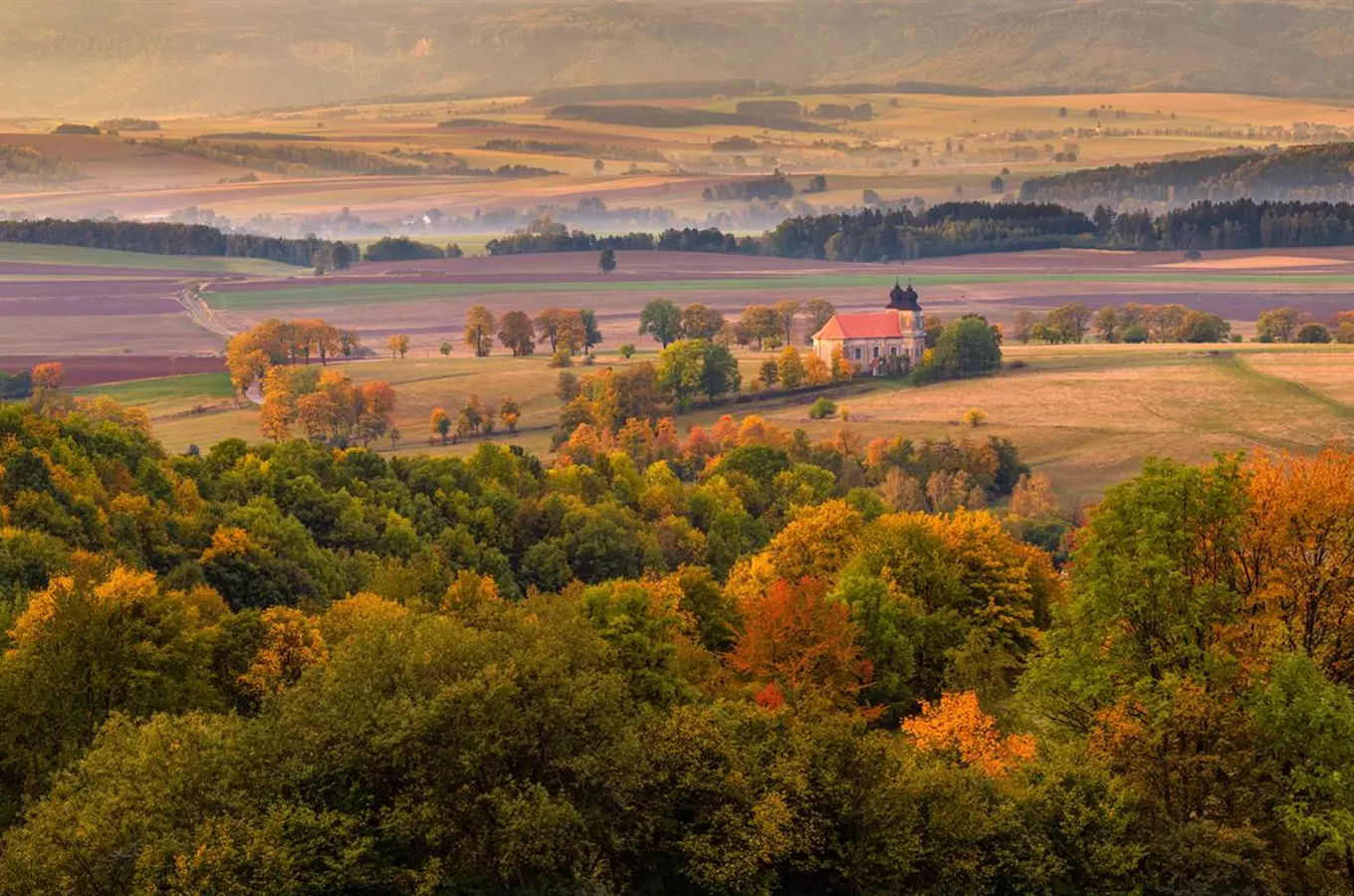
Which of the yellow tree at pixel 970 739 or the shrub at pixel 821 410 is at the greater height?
the yellow tree at pixel 970 739

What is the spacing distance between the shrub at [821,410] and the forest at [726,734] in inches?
4683

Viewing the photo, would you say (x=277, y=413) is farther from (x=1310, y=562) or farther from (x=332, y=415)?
(x=1310, y=562)

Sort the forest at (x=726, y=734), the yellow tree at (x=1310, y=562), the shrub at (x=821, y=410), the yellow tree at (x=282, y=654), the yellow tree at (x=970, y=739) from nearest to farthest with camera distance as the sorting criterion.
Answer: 1. the forest at (x=726, y=734)
2. the yellow tree at (x=1310, y=562)
3. the yellow tree at (x=970, y=739)
4. the yellow tree at (x=282, y=654)
5. the shrub at (x=821, y=410)

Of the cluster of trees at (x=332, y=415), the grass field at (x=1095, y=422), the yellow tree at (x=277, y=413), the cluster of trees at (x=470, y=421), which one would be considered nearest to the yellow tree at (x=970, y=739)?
the grass field at (x=1095, y=422)

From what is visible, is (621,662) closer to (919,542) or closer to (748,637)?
(748,637)

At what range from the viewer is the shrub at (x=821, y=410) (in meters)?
195

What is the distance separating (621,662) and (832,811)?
431 inches

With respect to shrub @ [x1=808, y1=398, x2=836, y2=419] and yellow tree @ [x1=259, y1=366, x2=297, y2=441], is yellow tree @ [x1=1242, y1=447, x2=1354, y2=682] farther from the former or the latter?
shrub @ [x1=808, y1=398, x2=836, y2=419]

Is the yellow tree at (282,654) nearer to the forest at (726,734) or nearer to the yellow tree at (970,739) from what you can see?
the forest at (726,734)

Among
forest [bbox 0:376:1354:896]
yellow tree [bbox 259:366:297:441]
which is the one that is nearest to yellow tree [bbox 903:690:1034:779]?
forest [bbox 0:376:1354:896]

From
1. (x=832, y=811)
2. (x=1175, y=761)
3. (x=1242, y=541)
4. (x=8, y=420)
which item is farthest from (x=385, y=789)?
(x=8, y=420)

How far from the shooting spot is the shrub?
194625 millimetres

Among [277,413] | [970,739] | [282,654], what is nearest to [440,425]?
[277,413]

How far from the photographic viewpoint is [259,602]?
295ft
